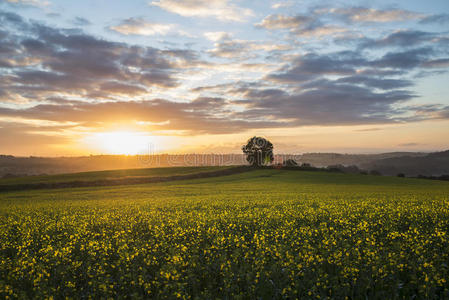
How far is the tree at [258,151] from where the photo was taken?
117 m

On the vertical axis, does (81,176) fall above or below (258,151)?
below

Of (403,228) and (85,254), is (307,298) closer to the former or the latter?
(85,254)

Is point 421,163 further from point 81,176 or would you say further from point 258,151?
point 81,176

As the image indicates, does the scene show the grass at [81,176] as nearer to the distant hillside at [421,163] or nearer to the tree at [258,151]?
the tree at [258,151]

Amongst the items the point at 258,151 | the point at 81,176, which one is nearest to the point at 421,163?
the point at 258,151

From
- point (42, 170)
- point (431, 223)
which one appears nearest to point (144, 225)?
point (431, 223)

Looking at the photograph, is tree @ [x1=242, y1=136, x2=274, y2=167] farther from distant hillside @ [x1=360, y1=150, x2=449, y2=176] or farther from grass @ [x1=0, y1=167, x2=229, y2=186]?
distant hillside @ [x1=360, y1=150, x2=449, y2=176]

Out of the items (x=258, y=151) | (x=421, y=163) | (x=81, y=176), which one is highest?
(x=258, y=151)

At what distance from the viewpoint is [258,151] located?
11812cm

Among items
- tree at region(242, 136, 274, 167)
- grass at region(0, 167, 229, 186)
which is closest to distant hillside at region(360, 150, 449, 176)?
tree at region(242, 136, 274, 167)

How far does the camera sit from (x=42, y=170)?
182 meters

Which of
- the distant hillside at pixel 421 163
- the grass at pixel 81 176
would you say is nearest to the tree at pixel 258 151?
the grass at pixel 81 176

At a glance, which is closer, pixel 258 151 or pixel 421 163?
pixel 258 151

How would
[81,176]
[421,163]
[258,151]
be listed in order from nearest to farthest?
[81,176]
[258,151]
[421,163]
